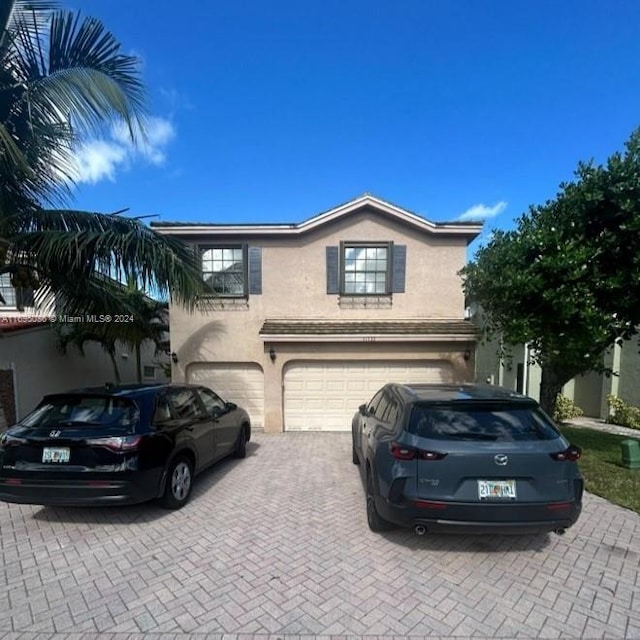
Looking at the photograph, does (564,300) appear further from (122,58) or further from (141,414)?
(122,58)

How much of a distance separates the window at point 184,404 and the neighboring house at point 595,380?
30.4 ft

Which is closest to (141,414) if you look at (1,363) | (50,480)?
(50,480)

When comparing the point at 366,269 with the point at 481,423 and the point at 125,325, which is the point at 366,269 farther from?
the point at 481,423

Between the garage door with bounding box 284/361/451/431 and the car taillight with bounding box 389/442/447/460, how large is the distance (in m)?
5.36

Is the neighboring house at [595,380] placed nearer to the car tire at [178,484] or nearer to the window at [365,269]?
the window at [365,269]

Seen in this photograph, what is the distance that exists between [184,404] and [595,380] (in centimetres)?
1441

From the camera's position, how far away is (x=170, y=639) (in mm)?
2469

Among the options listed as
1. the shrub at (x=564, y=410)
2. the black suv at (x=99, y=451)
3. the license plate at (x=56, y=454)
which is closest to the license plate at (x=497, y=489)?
the black suv at (x=99, y=451)

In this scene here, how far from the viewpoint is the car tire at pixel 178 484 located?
4309 mm

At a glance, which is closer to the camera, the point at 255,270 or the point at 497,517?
the point at 497,517

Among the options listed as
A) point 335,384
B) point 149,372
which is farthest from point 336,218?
point 149,372

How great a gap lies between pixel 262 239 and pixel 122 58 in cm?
435

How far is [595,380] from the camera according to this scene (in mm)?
12609

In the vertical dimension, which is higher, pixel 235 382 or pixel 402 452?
pixel 402 452
